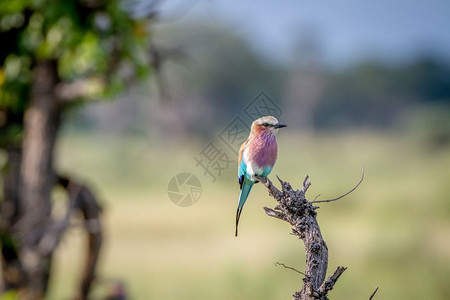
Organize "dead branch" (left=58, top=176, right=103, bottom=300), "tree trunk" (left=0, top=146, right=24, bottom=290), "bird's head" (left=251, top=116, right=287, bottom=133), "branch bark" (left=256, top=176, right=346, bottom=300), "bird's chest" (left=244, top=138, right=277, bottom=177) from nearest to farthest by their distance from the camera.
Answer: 1. "bird's head" (left=251, top=116, right=287, bottom=133)
2. "bird's chest" (left=244, top=138, right=277, bottom=177)
3. "branch bark" (left=256, top=176, right=346, bottom=300)
4. "tree trunk" (left=0, top=146, right=24, bottom=290)
5. "dead branch" (left=58, top=176, right=103, bottom=300)

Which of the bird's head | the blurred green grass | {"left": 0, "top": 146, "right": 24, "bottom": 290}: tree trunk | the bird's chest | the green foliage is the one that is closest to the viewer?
the bird's head

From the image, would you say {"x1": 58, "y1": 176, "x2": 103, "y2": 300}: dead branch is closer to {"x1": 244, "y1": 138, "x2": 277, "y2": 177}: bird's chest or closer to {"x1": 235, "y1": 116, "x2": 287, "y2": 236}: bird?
{"x1": 235, "y1": 116, "x2": 287, "y2": 236}: bird

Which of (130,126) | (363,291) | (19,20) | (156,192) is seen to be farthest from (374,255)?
(130,126)

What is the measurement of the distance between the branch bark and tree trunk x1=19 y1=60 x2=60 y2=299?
632cm

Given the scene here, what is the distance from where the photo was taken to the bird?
3164 millimetres

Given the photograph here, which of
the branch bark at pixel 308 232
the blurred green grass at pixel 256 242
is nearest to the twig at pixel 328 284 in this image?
the branch bark at pixel 308 232

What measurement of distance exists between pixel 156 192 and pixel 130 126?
18844 millimetres

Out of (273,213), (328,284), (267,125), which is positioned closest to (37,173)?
(273,213)

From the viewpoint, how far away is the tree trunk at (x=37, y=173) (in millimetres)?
9438

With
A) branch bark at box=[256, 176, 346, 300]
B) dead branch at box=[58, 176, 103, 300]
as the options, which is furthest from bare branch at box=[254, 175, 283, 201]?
dead branch at box=[58, 176, 103, 300]

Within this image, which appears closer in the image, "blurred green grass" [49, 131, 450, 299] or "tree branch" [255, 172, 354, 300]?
"tree branch" [255, 172, 354, 300]

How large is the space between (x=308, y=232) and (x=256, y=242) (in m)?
20.6

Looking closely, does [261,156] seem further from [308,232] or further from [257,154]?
[308,232]

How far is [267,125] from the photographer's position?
3.15m
